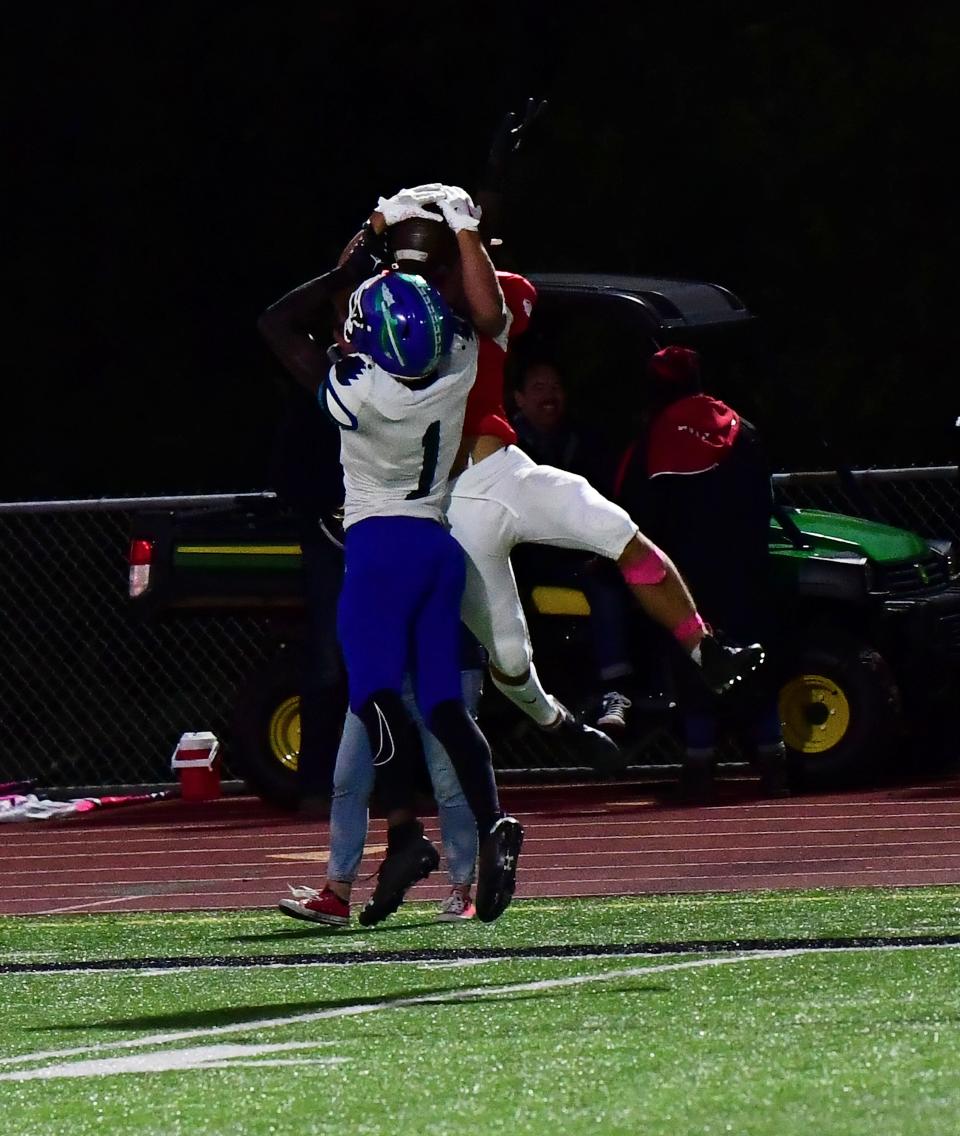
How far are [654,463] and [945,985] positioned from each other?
578 centimetres

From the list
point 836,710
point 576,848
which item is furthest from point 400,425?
point 836,710

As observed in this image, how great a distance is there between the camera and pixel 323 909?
8.27 meters

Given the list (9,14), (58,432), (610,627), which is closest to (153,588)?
(610,627)

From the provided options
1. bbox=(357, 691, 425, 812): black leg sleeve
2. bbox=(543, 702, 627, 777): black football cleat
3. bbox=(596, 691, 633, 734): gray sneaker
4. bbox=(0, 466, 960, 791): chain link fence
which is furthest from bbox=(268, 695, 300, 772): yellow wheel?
bbox=(357, 691, 425, 812): black leg sleeve

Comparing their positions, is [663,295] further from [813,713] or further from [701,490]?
[813,713]

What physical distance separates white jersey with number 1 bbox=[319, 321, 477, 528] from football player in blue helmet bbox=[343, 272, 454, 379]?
0.16ft

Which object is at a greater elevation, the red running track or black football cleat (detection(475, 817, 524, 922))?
black football cleat (detection(475, 817, 524, 922))

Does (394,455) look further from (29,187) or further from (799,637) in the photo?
(29,187)

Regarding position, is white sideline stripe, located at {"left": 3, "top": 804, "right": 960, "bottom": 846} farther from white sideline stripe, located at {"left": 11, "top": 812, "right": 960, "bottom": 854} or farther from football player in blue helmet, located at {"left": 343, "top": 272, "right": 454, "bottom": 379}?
football player in blue helmet, located at {"left": 343, "top": 272, "right": 454, "bottom": 379}

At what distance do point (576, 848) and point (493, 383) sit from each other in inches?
144

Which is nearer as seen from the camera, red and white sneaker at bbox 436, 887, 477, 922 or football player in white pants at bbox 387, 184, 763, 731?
football player in white pants at bbox 387, 184, 763, 731

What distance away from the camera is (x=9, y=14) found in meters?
18.3

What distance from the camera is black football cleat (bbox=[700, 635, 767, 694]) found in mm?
7562

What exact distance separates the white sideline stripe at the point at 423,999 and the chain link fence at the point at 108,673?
702cm
